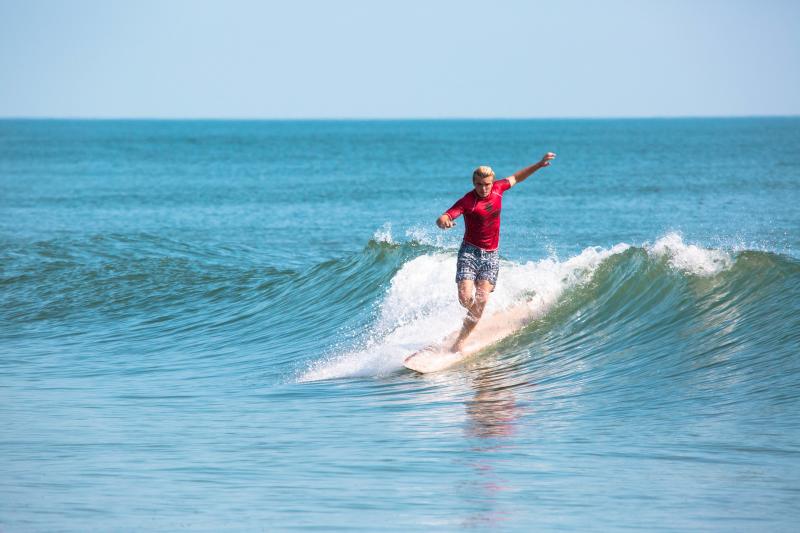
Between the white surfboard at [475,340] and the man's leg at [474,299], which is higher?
the man's leg at [474,299]

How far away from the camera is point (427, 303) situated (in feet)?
44.3

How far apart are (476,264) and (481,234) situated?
1.12 feet

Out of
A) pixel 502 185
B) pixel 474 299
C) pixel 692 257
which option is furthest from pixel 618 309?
pixel 502 185

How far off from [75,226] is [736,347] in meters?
25.5

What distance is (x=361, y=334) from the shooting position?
13469 millimetres

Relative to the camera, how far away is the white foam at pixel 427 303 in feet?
37.1

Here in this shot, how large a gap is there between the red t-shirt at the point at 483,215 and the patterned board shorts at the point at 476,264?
62mm

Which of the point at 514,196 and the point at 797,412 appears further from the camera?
the point at 514,196


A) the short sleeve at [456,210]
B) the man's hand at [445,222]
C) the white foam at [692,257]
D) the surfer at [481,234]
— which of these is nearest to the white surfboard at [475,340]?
the surfer at [481,234]

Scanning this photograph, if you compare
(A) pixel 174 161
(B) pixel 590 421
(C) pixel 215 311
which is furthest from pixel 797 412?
(A) pixel 174 161

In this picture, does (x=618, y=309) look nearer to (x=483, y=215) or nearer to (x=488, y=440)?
(x=483, y=215)

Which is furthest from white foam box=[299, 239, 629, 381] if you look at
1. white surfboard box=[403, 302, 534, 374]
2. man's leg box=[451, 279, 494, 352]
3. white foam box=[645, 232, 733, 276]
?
man's leg box=[451, 279, 494, 352]

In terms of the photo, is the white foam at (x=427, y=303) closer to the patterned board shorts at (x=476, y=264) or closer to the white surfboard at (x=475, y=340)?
the white surfboard at (x=475, y=340)

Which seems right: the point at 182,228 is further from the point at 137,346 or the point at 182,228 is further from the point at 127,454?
the point at 127,454
